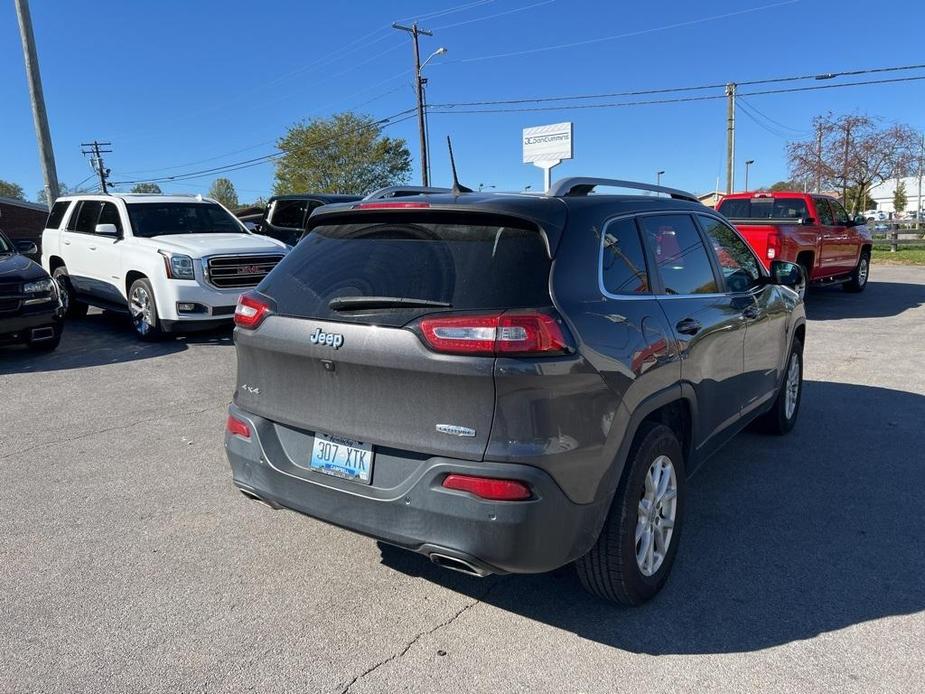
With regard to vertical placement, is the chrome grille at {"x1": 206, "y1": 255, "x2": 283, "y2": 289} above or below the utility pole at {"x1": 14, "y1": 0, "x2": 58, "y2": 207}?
below

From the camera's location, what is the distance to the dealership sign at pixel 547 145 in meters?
21.6

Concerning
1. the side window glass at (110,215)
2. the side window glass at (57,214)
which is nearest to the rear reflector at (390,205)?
the side window glass at (110,215)

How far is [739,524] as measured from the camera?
3953mm

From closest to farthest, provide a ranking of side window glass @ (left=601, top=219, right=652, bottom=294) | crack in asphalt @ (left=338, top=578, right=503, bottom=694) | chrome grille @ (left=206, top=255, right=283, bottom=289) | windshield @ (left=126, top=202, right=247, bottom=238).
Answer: crack in asphalt @ (left=338, top=578, right=503, bottom=694), side window glass @ (left=601, top=219, right=652, bottom=294), chrome grille @ (left=206, top=255, right=283, bottom=289), windshield @ (left=126, top=202, right=247, bottom=238)

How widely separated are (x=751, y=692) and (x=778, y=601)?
704 mm

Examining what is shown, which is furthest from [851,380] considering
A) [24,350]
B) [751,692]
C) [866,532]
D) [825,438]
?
[24,350]

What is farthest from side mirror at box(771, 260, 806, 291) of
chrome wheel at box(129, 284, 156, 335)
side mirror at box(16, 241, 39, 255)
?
side mirror at box(16, 241, 39, 255)

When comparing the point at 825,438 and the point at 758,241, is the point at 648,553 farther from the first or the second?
the point at 758,241

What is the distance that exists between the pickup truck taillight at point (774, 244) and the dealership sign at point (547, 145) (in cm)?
1067

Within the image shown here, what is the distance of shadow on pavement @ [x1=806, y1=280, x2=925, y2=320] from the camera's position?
12.3 meters

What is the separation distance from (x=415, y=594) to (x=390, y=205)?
1.73 metres

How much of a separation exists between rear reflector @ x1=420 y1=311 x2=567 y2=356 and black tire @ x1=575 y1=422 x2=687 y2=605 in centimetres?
73

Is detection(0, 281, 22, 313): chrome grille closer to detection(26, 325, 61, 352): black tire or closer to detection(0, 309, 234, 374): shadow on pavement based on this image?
detection(26, 325, 61, 352): black tire

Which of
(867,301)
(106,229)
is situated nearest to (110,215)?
(106,229)
